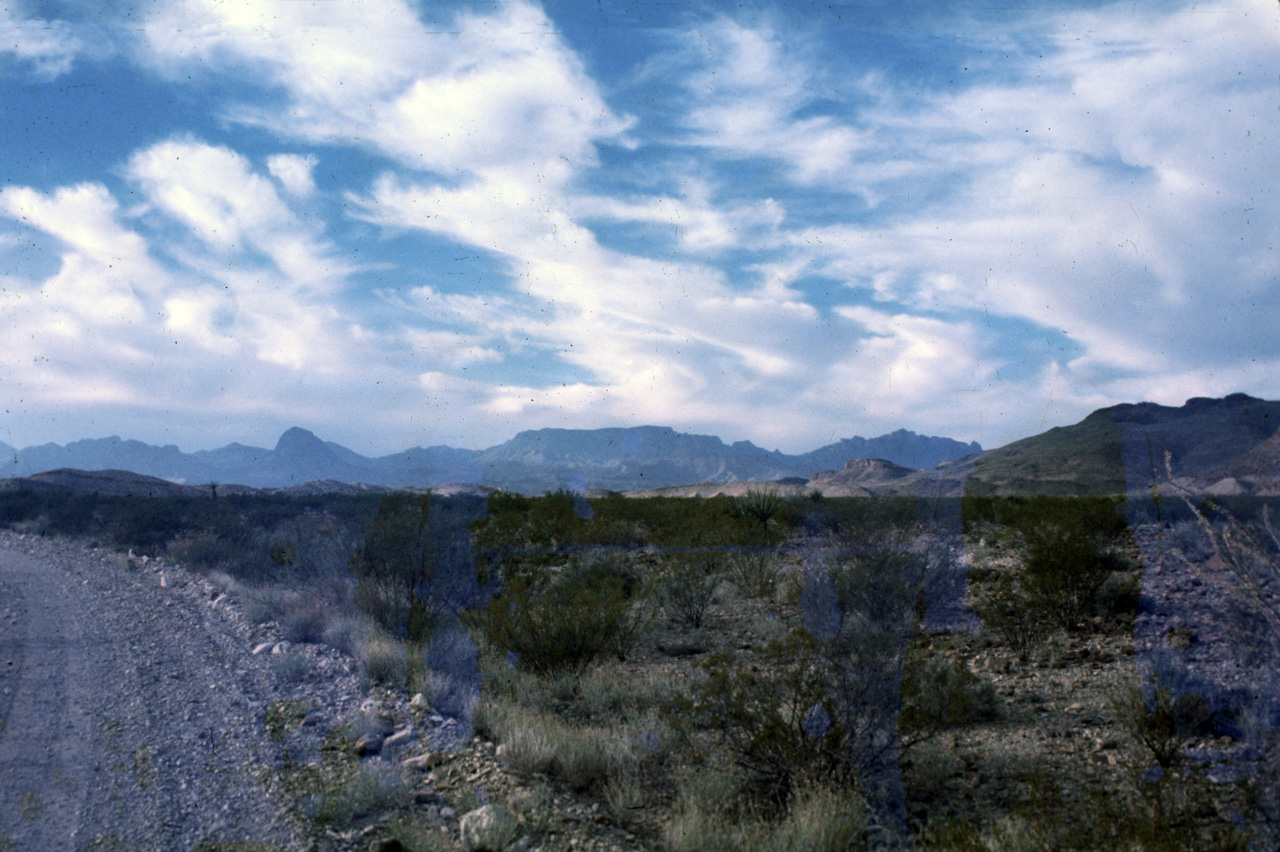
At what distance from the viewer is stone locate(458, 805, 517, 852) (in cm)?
465

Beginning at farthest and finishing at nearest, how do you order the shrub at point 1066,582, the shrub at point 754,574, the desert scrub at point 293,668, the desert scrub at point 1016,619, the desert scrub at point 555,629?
the shrub at point 754,574 → the shrub at point 1066,582 → the desert scrub at point 1016,619 → the desert scrub at point 555,629 → the desert scrub at point 293,668

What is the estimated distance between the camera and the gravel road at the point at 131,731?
4.79m

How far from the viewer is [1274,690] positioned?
5809 millimetres

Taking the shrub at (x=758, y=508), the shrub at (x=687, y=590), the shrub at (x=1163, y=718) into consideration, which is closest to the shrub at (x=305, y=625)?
the shrub at (x=687, y=590)

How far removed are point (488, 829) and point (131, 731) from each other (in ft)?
13.4

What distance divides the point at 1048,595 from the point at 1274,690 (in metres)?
4.12

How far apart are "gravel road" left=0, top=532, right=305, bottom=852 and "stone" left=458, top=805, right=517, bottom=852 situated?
3.72 feet

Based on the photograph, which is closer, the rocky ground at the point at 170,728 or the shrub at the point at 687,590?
the rocky ground at the point at 170,728

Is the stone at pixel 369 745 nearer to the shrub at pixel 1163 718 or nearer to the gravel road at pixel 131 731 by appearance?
the gravel road at pixel 131 731

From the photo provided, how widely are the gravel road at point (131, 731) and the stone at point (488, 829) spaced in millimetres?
1135

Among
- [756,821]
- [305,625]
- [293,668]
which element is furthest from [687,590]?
[756,821]

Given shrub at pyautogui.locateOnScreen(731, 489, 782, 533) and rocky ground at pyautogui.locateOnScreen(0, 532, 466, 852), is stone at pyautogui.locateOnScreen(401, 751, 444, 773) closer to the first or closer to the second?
rocky ground at pyautogui.locateOnScreen(0, 532, 466, 852)

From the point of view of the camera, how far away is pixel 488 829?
186 inches

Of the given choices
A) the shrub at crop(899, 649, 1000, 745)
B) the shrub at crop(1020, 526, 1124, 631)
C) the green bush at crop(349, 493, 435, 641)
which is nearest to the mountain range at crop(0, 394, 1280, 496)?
the shrub at crop(1020, 526, 1124, 631)
